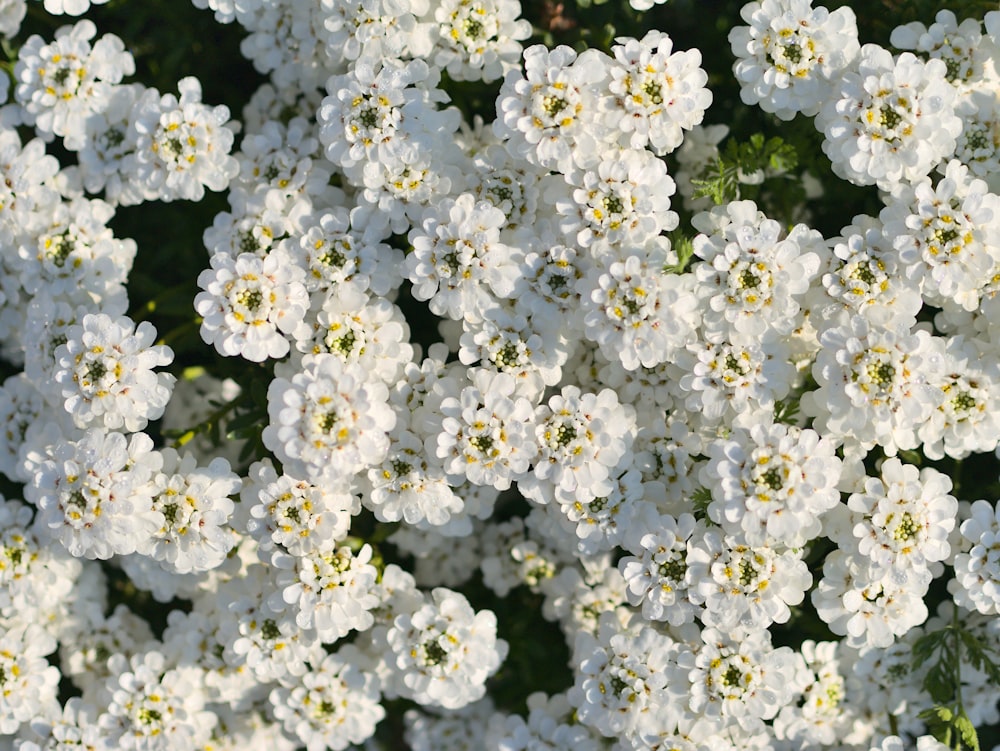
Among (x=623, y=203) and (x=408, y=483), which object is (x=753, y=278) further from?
(x=408, y=483)

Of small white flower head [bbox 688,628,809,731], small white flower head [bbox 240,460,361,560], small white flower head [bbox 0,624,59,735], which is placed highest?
small white flower head [bbox 240,460,361,560]

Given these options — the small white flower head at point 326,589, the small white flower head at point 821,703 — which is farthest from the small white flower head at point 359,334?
the small white flower head at point 821,703

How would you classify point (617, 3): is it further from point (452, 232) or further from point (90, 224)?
point (90, 224)

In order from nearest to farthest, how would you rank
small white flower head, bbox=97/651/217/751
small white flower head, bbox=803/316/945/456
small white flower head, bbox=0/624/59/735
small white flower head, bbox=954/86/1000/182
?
1. small white flower head, bbox=803/316/945/456
2. small white flower head, bbox=954/86/1000/182
3. small white flower head, bbox=97/651/217/751
4. small white flower head, bbox=0/624/59/735

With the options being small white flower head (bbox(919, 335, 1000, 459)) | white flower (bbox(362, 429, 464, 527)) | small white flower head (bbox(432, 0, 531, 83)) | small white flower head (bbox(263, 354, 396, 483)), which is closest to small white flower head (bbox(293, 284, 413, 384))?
small white flower head (bbox(263, 354, 396, 483))

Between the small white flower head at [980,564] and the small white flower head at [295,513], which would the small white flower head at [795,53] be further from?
the small white flower head at [295,513]

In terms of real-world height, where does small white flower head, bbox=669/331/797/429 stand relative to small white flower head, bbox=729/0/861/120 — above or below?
below

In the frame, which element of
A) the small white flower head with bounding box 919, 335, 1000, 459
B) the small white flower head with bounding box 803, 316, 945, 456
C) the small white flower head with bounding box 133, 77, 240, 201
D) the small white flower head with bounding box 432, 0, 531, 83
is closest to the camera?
the small white flower head with bounding box 803, 316, 945, 456

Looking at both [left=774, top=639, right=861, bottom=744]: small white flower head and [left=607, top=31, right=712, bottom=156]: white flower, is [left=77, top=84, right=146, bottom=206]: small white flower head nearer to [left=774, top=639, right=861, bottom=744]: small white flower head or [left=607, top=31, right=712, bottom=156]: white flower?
[left=607, top=31, right=712, bottom=156]: white flower
